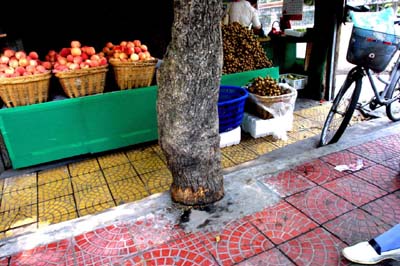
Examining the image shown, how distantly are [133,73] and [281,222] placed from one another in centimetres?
256

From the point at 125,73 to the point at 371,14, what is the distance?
2.93 m

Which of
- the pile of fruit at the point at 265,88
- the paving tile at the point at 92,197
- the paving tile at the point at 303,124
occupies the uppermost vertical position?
the pile of fruit at the point at 265,88

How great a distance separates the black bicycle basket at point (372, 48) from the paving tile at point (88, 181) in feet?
10.5

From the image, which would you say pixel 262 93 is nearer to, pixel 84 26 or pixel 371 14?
pixel 371 14

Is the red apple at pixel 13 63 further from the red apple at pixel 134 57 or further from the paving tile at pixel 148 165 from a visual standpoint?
the paving tile at pixel 148 165

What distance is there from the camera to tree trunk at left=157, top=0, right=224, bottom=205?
2254 mm

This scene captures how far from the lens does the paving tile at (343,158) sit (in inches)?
132

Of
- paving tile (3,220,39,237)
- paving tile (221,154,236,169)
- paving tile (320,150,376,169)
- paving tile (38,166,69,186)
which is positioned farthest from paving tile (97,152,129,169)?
paving tile (320,150,376,169)

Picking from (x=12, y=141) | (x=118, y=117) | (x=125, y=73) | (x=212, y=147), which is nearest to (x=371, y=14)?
(x=212, y=147)

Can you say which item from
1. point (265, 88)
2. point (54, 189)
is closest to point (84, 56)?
point (54, 189)

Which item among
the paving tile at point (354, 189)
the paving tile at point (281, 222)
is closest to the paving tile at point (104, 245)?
the paving tile at point (281, 222)

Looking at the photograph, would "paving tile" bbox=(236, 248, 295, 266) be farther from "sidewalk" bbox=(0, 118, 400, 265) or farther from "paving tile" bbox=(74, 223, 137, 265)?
"paving tile" bbox=(74, 223, 137, 265)

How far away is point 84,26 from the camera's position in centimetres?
485

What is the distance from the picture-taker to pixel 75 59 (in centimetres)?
385
